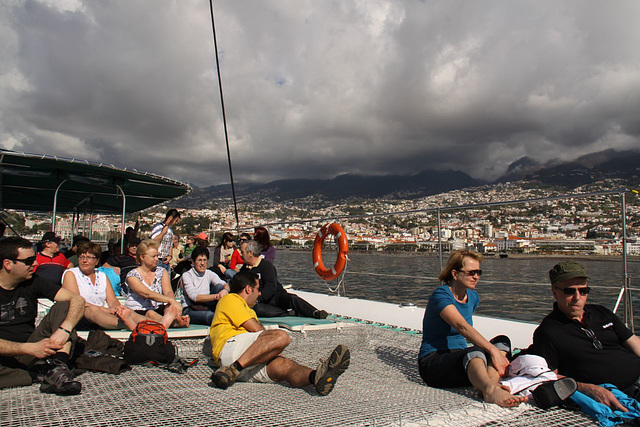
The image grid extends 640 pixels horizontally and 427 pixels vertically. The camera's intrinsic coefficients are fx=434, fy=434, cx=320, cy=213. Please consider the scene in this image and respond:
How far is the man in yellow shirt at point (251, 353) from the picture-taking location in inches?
78.7

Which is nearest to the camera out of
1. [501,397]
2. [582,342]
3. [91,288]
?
[501,397]

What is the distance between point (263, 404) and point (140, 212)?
9.58 meters

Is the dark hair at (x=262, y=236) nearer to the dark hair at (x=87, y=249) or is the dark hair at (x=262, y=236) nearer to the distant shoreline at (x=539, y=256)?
the distant shoreline at (x=539, y=256)

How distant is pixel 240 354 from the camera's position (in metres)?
2.25

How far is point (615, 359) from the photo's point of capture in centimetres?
186

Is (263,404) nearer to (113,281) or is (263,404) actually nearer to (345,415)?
(345,415)

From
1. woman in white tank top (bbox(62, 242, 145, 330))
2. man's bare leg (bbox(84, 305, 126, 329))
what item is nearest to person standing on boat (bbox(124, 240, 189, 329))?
woman in white tank top (bbox(62, 242, 145, 330))

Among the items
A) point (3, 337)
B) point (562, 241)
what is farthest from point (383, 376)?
point (562, 241)

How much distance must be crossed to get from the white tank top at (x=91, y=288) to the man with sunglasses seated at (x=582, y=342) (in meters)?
2.88

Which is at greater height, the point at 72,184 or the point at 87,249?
the point at 72,184

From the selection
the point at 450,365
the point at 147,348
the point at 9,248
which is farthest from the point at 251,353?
the point at 9,248

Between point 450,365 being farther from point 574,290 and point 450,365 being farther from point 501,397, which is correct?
point 574,290

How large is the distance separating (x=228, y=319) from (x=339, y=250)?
2623 mm

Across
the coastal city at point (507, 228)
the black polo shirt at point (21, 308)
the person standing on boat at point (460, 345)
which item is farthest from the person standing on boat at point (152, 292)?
the coastal city at point (507, 228)
